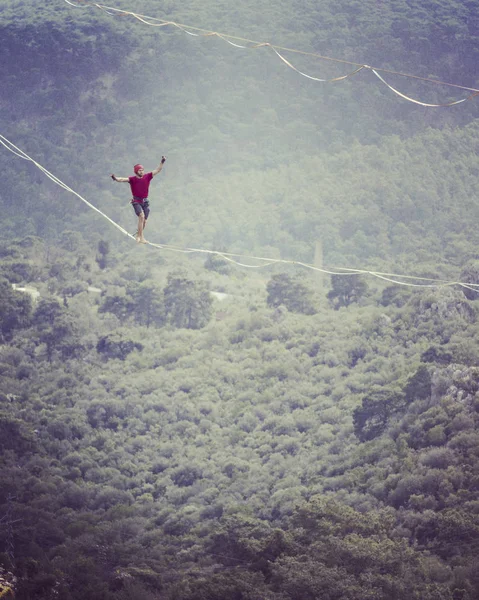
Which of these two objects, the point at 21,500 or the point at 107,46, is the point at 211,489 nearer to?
the point at 21,500

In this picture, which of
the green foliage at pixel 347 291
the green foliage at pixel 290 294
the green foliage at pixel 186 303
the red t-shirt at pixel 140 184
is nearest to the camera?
the red t-shirt at pixel 140 184

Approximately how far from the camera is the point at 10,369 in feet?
229

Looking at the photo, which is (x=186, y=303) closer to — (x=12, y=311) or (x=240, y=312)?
(x=240, y=312)

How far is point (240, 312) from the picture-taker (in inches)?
3258

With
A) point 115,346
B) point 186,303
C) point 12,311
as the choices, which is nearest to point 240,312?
point 186,303

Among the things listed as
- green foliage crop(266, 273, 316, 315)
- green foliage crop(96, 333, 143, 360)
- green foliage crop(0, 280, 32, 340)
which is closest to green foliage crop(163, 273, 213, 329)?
green foliage crop(266, 273, 316, 315)

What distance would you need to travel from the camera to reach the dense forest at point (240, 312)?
46156 mm

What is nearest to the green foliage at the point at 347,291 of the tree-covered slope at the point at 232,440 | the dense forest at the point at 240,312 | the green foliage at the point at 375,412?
the dense forest at the point at 240,312

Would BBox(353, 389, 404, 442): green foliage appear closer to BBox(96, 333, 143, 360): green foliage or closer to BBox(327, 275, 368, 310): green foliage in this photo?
BBox(96, 333, 143, 360): green foliage

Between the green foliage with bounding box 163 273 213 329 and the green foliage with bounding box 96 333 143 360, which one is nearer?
the green foliage with bounding box 96 333 143 360

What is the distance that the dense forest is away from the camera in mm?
46156

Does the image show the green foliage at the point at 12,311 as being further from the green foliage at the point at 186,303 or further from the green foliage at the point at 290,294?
the green foliage at the point at 290,294

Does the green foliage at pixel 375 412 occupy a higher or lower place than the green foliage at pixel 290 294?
higher

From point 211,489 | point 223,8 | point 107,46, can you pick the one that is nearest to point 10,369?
point 211,489
